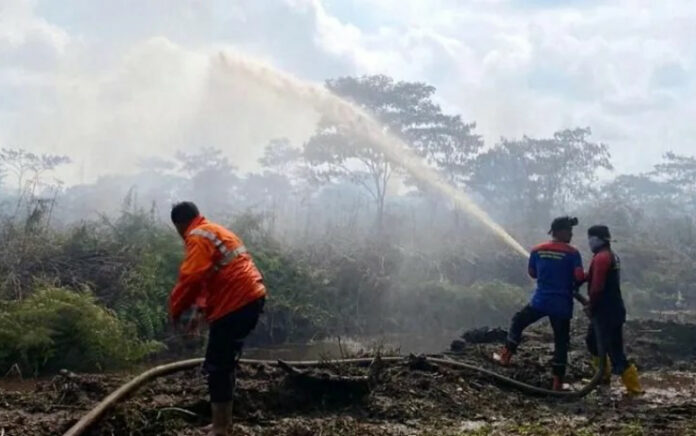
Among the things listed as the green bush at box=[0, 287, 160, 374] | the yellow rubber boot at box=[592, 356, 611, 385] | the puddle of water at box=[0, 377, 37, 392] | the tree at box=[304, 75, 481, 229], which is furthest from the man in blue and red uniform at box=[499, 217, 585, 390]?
the tree at box=[304, 75, 481, 229]

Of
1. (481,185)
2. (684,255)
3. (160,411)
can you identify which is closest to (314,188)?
(481,185)

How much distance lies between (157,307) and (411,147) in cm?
2570

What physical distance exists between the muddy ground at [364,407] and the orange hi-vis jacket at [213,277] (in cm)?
103

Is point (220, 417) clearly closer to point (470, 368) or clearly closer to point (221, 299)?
point (221, 299)

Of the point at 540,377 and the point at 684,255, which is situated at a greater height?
the point at 684,255

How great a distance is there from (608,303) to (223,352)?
15.6 ft

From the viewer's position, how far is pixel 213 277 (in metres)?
5.23

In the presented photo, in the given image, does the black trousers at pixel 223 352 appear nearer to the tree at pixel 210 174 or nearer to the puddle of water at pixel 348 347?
the puddle of water at pixel 348 347

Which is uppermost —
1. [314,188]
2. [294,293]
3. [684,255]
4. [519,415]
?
[314,188]

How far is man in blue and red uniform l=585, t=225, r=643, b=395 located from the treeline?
21.5 ft

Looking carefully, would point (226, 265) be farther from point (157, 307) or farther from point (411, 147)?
point (411, 147)

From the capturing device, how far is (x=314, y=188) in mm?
42000

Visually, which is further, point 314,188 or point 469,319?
point 314,188

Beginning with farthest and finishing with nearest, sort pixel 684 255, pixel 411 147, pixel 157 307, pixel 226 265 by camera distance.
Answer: pixel 411 147 < pixel 684 255 < pixel 157 307 < pixel 226 265
